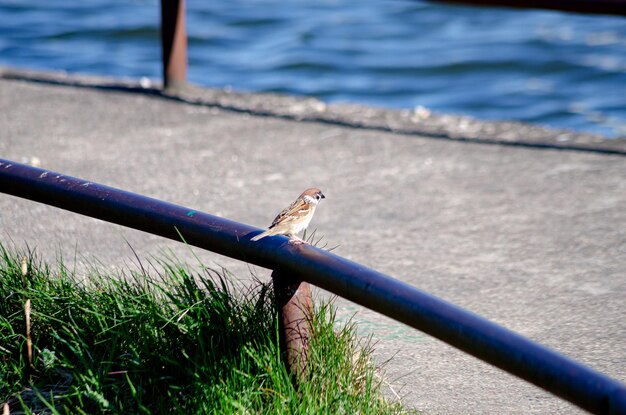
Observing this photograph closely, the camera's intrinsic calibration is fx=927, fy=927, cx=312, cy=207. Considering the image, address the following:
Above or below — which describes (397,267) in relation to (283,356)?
below

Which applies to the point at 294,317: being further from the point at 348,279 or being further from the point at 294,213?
the point at 294,213

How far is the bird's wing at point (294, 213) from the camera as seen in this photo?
3.55 m

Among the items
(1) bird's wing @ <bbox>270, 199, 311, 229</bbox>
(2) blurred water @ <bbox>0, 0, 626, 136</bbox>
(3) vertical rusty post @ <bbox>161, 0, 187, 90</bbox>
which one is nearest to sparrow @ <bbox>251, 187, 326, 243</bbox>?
(1) bird's wing @ <bbox>270, 199, 311, 229</bbox>

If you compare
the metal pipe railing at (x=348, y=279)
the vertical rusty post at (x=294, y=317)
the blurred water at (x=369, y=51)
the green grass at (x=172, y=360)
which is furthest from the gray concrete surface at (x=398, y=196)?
the blurred water at (x=369, y=51)

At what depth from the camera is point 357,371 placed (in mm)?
3293

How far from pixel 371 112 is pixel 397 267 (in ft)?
10.2

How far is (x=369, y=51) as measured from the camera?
15.2m

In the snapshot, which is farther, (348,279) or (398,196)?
(398,196)

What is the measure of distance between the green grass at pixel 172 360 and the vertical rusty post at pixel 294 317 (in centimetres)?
4

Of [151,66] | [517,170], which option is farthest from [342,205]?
[151,66]

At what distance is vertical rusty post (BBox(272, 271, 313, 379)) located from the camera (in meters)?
3.02

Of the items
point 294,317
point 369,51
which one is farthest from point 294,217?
point 369,51

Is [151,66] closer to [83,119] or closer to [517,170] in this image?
[83,119]

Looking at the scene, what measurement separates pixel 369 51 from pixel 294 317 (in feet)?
41.0
